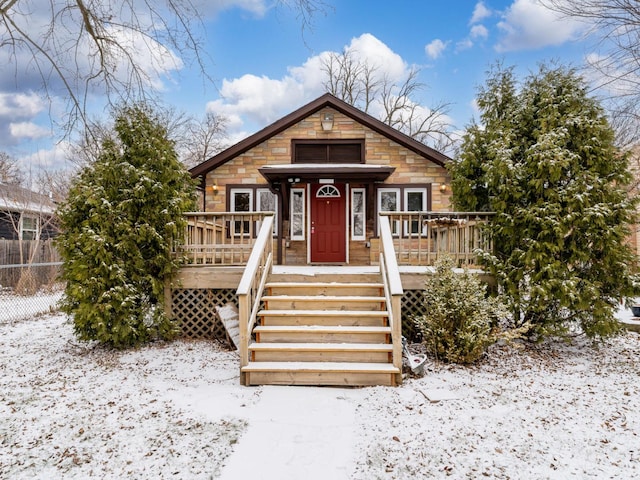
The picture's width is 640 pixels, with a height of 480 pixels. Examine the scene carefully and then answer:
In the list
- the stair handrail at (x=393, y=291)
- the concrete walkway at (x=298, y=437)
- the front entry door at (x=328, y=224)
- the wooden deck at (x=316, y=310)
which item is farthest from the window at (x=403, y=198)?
the concrete walkway at (x=298, y=437)

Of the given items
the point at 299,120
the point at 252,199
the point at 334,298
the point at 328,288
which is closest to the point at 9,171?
the point at 252,199

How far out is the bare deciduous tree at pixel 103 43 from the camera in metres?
4.12

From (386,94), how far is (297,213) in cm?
1678

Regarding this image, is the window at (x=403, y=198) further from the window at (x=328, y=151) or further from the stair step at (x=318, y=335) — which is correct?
the stair step at (x=318, y=335)

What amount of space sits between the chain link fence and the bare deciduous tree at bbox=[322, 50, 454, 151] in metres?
17.8

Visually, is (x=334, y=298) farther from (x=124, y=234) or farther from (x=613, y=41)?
(x=613, y=41)

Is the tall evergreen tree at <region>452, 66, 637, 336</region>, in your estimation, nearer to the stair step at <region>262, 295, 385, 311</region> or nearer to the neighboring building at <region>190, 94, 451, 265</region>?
the stair step at <region>262, 295, 385, 311</region>

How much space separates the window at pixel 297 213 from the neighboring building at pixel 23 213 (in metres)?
12.0

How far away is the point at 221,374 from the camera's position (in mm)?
4848

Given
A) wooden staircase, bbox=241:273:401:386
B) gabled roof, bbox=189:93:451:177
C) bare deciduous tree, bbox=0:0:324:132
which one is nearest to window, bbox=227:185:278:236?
gabled roof, bbox=189:93:451:177

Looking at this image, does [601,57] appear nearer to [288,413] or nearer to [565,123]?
[565,123]

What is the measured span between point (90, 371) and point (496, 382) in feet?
16.9

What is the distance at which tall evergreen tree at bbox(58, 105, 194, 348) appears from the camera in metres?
5.43

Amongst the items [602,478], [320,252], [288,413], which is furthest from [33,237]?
[602,478]
